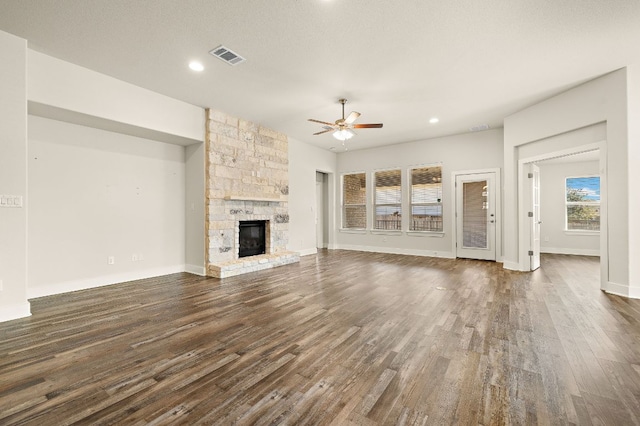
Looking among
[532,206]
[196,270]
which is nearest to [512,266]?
[532,206]

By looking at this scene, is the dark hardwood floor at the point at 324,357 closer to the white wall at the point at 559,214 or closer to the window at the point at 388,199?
the window at the point at 388,199

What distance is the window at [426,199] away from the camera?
7543 mm

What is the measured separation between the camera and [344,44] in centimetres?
329

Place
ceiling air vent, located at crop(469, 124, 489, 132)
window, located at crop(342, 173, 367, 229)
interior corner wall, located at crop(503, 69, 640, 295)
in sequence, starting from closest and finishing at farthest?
interior corner wall, located at crop(503, 69, 640, 295) < ceiling air vent, located at crop(469, 124, 489, 132) < window, located at crop(342, 173, 367, 229)

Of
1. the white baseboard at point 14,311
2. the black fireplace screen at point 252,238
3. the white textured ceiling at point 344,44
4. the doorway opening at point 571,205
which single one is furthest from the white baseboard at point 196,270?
the doorway opening at point 571,205

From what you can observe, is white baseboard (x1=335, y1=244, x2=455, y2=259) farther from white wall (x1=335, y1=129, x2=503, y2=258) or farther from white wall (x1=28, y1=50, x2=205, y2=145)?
white wall (x1=28, y1=50, x2=205, y2=145)

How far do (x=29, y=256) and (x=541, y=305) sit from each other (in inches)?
267

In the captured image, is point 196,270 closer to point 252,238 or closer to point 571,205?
point 252,238

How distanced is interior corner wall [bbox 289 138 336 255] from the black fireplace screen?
1.03 m

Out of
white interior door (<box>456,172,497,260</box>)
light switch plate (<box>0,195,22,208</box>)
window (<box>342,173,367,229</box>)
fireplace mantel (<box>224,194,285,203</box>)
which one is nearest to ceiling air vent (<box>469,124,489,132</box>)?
white interior door (<box>456,172,497,260</box>)

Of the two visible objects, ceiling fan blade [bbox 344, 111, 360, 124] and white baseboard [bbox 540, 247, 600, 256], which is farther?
white baseboard [bbox 540, 247, 600, 256]

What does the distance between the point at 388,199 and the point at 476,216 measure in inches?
92.7

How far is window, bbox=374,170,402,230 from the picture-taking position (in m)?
8.19

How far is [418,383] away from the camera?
1.90m
